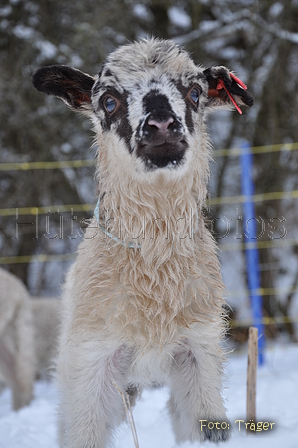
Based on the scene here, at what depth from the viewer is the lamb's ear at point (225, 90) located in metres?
2.32

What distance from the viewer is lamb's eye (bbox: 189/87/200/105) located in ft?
7.17

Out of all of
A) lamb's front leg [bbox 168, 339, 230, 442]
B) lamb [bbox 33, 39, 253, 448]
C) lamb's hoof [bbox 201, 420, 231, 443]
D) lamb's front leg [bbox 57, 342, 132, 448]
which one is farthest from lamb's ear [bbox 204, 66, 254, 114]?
lamb's hoof [bbox 201, 420, 231, 443]

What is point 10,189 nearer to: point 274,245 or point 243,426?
point 274,245

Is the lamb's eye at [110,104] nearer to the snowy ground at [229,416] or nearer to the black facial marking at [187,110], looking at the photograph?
the black facial marking at [187,110]

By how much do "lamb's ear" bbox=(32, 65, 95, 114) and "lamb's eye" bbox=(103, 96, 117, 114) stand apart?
0.96 ft

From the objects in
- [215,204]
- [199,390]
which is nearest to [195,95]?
[199,390]

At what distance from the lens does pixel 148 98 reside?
76.8 inches

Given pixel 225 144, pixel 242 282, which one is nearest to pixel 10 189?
pixel 225 144

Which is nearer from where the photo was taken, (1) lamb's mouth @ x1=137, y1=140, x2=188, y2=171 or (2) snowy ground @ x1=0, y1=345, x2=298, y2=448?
(1) lamb's mouth @ x1=137, y1=140, x2=188, y2=171

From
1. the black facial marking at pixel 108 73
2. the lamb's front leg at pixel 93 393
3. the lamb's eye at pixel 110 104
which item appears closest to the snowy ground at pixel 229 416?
the lamb's front leg at pixel 93 393

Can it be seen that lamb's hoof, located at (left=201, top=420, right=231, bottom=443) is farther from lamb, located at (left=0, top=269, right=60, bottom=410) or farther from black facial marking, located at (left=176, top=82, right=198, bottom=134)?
lamb, located at (left=0, top=269, right=60, bottom=410)

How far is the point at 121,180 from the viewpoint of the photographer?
215cm

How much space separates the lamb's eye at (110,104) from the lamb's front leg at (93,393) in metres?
1.01

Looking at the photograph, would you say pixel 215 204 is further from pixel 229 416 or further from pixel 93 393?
pixel 93 393
